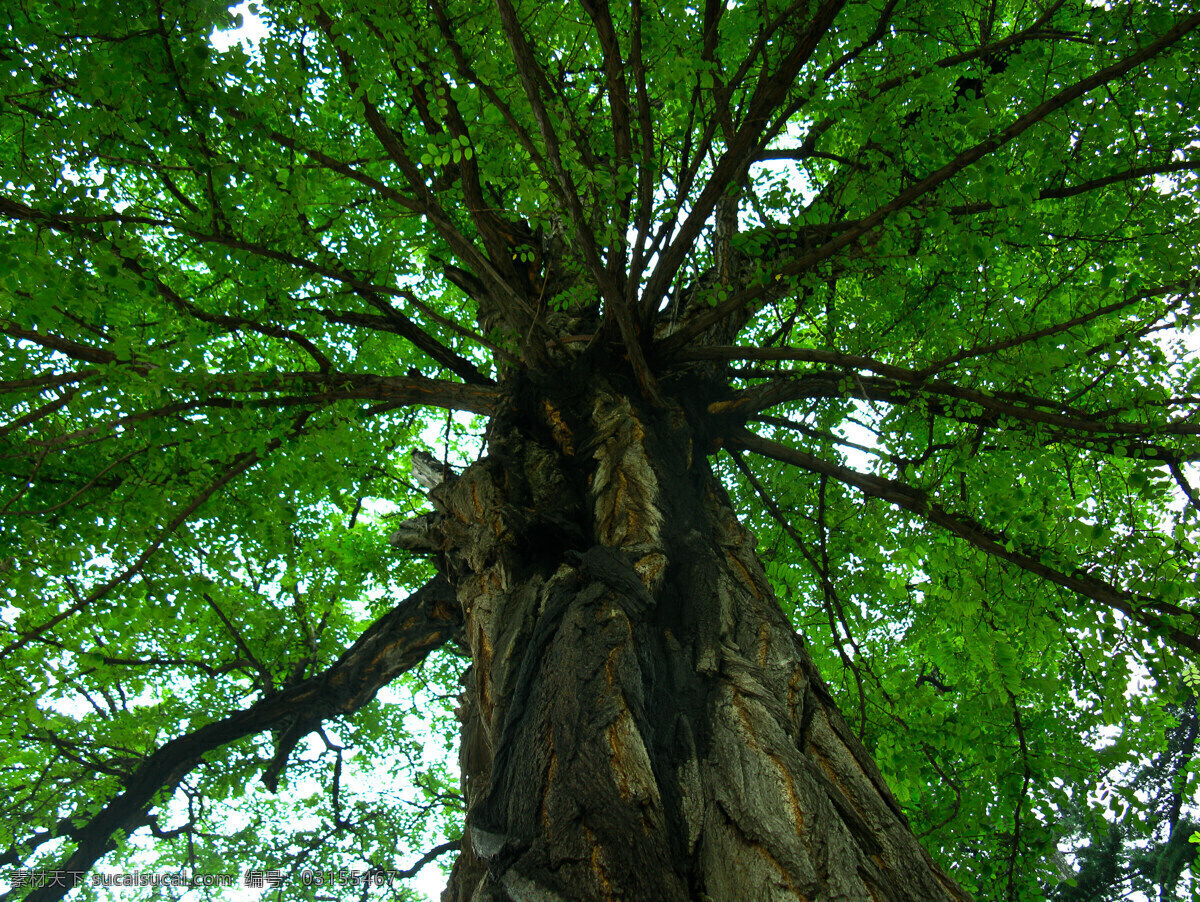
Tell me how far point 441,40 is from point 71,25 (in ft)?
5.05

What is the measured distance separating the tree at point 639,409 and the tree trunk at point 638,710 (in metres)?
0.02

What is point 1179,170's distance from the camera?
11.6 feet

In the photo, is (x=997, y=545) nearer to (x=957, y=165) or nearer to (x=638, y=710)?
(x=957, y=165)

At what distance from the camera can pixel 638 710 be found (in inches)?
90.2

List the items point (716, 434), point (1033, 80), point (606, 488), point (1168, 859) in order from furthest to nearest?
point (1168, 859) → point (716, 434) → point (1033, 80) → point (606, 488)

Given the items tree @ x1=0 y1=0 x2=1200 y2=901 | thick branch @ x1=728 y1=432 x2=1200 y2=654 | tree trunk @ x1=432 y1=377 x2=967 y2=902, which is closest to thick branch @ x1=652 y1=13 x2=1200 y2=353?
tree @ x1=0 y1=0 x2=1200 y2=901

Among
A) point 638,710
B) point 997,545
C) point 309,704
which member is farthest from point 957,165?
point 309,704

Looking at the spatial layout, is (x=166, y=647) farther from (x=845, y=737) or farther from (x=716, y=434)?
(x=845, y=737)

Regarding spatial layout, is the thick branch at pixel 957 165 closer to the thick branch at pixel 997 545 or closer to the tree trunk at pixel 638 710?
the tree trunk at pixel 638 710

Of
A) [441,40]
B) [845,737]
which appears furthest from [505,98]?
[845,737]

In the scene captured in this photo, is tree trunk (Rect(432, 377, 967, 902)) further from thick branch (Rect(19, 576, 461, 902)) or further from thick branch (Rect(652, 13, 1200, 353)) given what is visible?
thick branch (Rect(19, 576, 461, 902))

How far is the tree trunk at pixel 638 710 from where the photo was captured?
1890 mm

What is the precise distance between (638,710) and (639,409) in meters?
2.32

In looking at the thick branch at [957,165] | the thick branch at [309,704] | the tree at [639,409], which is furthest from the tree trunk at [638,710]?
the thick branch at [309,704]
